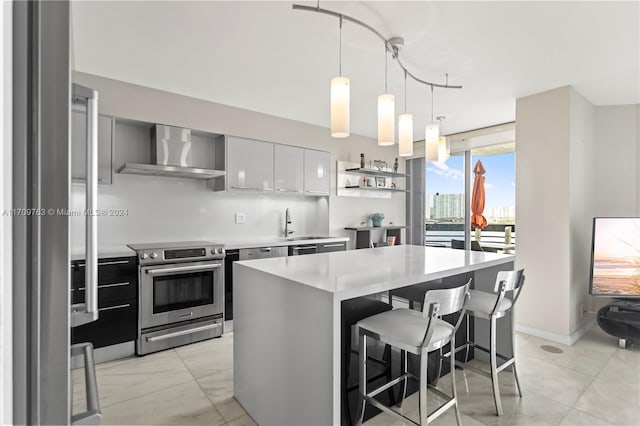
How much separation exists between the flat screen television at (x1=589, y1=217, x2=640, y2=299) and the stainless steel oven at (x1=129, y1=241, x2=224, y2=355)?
3.85 meters

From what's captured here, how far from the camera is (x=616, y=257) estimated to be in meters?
3.43

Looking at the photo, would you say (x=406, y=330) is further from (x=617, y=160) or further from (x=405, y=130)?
(x=617, y=160)

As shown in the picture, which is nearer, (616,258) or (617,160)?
(616,258)

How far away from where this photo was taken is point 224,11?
217cm

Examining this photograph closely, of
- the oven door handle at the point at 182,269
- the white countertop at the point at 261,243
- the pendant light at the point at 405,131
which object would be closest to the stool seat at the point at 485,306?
the pendant light at the point at 405,131

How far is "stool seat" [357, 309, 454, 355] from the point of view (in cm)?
169

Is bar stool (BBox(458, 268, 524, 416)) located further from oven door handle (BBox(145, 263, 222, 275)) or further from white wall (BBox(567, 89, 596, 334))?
oven door handle (BBox(145, 263, 222, 275))

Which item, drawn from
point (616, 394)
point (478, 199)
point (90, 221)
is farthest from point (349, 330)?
point (478, 199)

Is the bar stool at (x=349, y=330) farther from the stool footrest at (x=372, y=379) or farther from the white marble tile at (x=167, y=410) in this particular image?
the white marble tile at (x=167, y=410)

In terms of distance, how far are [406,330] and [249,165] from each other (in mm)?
2870

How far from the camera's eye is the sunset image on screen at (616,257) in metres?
3.38

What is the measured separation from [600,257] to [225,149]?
13.6 feet

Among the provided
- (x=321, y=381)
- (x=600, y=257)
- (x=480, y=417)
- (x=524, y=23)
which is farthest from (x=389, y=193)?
(x=321, y=381)

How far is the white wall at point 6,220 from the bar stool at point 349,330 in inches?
62.5
